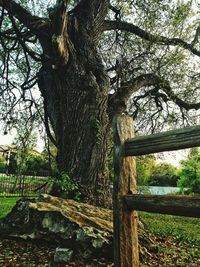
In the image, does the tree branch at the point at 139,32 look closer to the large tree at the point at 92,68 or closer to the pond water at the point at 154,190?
the large tree at the point at 92,68

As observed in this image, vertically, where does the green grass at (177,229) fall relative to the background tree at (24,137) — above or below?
below

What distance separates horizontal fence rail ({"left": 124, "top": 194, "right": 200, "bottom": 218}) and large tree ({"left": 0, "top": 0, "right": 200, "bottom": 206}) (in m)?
4.21

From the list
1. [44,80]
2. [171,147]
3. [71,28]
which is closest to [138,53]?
[71,28]

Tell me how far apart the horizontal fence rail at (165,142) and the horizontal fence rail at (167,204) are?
42 centimetres

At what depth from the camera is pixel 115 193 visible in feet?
11.4

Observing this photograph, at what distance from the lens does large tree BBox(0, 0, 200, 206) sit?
7.62m

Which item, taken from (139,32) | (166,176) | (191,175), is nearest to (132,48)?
(139,32)

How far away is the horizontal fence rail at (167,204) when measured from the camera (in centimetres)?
263

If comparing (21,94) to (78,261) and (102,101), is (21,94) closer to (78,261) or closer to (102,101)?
(102,101)

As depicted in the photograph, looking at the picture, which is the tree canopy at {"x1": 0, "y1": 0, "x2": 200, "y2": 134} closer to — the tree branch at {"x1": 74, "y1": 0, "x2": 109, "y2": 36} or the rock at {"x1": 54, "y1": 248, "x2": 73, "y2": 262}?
the tree branch at {"x1": 74, "y1": 0, "x2": 109, "y2": 36}

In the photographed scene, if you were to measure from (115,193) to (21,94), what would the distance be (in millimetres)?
8035

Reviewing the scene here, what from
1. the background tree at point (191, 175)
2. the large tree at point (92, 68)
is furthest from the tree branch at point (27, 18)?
the background tree at point (191, 175)

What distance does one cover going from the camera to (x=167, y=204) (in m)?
2.85

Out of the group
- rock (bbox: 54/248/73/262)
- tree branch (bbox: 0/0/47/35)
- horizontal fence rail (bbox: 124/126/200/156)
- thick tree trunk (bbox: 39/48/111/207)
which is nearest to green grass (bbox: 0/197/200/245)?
thick tree trunk (bbox: 39/48/111/207)
